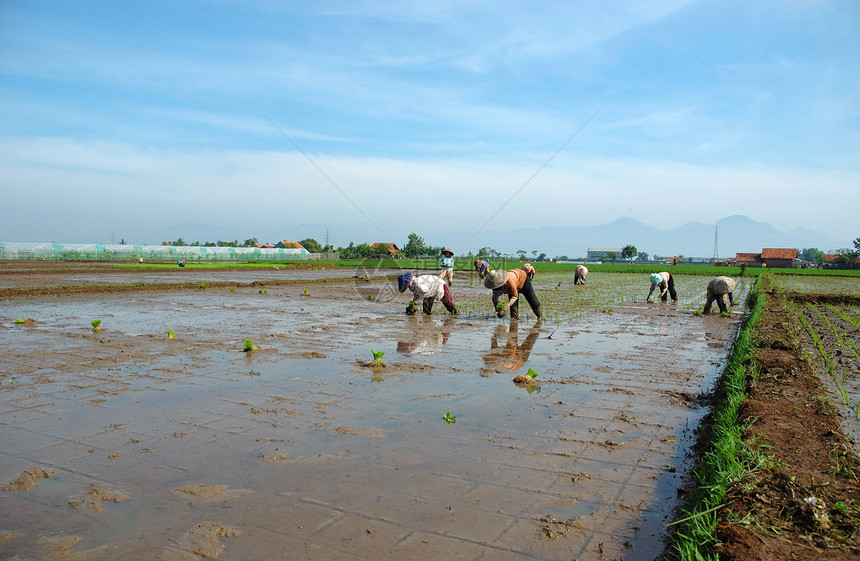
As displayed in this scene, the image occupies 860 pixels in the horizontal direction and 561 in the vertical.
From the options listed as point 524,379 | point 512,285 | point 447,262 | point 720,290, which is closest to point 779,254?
point 720,290

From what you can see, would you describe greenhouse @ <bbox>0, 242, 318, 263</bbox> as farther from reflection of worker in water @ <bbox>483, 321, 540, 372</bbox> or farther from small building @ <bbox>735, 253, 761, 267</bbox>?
small building @ <bbox>735, 253, 761, 267</bbox>

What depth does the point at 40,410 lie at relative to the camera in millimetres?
4777

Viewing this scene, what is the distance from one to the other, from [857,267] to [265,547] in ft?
227

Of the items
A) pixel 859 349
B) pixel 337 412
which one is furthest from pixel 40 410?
pixel 859 349

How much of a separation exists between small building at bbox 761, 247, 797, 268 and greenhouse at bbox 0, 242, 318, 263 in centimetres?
5972

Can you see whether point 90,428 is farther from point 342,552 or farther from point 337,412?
point 342,552

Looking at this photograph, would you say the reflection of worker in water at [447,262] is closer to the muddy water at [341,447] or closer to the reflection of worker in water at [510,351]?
the reflection of worker in water at [510,351]

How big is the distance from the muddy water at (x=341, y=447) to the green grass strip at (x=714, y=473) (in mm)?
168

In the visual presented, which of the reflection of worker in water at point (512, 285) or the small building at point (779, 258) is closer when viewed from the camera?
the reflection of worker in water at point (512, 285)

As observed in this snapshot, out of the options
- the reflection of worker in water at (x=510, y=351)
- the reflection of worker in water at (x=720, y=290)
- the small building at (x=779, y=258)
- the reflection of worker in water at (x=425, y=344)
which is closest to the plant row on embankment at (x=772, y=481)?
the reflection of worker in water at (x=510, y=351)

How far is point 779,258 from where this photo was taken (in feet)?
230

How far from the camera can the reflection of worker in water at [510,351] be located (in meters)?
7.07

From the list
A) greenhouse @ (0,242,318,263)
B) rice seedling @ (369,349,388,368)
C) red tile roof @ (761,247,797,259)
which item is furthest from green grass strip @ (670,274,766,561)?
red tile roof @ (761,247,797,259)

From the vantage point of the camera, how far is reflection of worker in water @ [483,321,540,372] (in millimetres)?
7071
